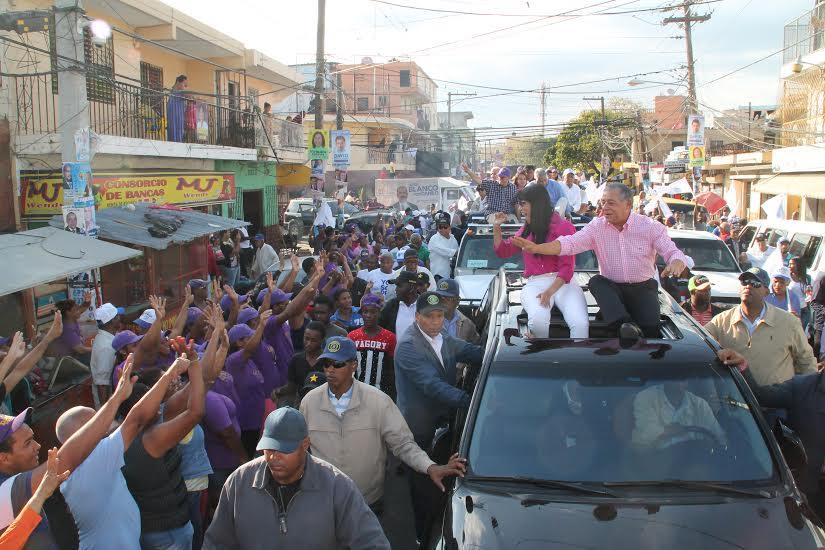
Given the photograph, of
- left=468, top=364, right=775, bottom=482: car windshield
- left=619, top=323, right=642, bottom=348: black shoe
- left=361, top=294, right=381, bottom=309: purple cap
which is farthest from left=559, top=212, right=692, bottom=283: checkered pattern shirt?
left=361, top=294, right=381, bottom=309: purple cap

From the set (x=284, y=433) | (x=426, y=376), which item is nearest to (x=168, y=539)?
(x=284, y=433)

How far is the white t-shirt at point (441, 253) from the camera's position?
42.5 feet

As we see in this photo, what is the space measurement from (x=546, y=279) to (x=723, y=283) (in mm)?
6235

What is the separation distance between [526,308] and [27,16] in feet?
25.7

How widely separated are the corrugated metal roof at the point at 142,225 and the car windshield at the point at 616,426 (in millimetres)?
7861

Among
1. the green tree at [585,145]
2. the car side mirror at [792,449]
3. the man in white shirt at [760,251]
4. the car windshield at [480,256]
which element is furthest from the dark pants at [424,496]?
the green tree at [585,145]

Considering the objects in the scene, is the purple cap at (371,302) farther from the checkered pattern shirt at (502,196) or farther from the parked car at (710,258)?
the parked car at (710,258)

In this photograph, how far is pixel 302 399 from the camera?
5012 mm

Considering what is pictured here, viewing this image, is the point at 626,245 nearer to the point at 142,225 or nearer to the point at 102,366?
the point at 102,366

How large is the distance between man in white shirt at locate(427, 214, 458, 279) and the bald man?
9.20 meters

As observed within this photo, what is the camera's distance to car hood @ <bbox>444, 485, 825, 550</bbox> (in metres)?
3.39

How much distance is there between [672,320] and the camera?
5.06 meters

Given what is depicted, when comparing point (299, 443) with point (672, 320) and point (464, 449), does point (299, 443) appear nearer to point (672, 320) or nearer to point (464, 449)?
point (464, 449)

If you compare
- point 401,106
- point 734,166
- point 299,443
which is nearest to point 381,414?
point 299,443
